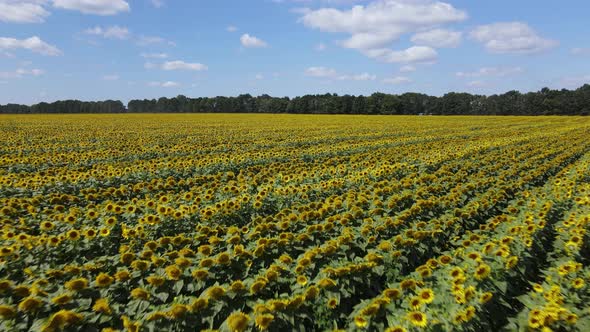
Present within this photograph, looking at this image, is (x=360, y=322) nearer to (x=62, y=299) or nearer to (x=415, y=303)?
(x=415, y=303)

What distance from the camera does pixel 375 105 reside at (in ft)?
265

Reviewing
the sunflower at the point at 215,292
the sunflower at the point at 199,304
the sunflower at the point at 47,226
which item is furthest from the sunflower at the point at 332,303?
the sunflower at the point at 47,226

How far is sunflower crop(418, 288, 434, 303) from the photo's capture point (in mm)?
3468

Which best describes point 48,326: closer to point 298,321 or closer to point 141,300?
point 141,300

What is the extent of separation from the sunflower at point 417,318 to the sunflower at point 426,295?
262 millimetres

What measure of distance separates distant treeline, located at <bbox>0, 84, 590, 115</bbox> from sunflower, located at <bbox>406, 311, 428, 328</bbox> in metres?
78.0

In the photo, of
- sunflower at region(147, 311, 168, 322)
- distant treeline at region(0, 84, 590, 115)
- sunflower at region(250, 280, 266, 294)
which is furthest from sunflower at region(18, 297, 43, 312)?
distant treeline at region(0, 84, 590, 115)

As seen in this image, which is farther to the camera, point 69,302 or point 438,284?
point 438,284

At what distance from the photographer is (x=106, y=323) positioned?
3285mm

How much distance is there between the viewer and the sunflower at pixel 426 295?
11.4ft

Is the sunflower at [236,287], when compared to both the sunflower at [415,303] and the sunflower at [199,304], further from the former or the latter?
the sunflower at [415,303]

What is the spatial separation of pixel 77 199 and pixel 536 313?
7.55 metres

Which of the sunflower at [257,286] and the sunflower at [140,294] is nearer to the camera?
the sunflower at [140,294]

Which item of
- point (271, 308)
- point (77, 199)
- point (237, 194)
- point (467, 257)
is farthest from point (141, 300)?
point (77, 199)
